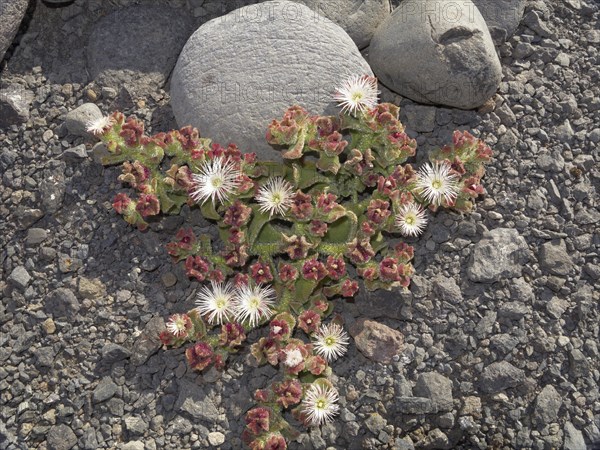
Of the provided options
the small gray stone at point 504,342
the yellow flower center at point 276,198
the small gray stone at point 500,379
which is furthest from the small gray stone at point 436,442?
the yellow flower center at point 276,198

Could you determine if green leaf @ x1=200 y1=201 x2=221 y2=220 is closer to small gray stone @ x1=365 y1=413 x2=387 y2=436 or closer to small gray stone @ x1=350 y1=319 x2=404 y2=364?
small gray stone @ x1=350 y1=319 x2=404 y2=364

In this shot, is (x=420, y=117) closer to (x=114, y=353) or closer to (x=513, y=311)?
(x=513, y=311)

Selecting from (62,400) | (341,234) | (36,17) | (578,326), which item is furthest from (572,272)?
(36,17)

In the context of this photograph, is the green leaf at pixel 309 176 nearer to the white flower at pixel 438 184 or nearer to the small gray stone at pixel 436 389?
the white flower at pixel 438 184

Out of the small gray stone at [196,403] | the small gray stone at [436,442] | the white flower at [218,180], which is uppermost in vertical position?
the white flower at [218,180]

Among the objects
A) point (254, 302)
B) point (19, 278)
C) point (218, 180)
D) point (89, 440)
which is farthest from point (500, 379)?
point (19, 278)

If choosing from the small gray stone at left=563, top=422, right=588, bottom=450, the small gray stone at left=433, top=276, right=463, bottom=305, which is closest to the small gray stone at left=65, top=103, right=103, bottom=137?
the small gray stone at left=433, top=276, right=463, bottom=305
